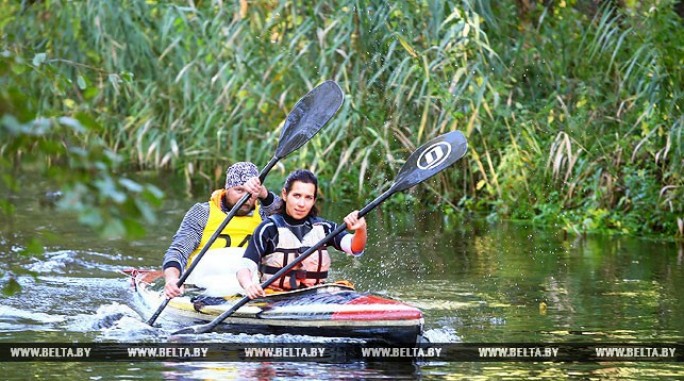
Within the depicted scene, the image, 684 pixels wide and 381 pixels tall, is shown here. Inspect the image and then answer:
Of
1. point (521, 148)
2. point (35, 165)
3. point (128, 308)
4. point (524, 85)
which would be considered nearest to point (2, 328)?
point (128, 308)

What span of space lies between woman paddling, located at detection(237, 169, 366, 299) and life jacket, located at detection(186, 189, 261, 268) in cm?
77

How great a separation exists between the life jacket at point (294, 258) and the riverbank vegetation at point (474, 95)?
3.52m

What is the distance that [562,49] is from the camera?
11070mm

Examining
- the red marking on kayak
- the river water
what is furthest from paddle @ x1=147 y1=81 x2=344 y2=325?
the red marking on kayak

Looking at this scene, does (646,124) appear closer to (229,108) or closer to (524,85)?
Answer: (524,85)

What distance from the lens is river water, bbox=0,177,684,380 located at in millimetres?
5590

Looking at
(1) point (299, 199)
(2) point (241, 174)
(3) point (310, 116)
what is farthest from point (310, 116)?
(1) point (299, 199)

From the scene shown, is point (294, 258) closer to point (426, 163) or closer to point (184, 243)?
point (426, 163)

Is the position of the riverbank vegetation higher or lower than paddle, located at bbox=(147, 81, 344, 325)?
higher

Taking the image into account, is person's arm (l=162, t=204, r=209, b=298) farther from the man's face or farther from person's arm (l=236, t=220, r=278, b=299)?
person's arm (l=236, t=220, r=278, b=299)

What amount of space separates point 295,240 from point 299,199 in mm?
206

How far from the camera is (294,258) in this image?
6.21m

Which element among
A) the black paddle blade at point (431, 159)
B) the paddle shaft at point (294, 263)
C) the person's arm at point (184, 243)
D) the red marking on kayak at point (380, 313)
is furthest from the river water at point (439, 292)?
the black paddle blade at point (431, 159)

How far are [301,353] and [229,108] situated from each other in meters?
6.00
